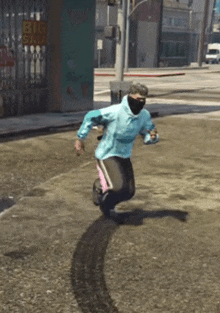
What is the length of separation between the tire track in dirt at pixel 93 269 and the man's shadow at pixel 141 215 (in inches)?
5.5

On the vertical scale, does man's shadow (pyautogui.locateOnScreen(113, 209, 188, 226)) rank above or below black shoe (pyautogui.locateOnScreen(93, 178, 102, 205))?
below

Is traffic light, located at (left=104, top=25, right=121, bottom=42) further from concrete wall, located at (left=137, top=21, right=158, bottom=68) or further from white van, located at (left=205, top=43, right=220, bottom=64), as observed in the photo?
white van, located at (left=205, top=43, right=220, bottom=64)

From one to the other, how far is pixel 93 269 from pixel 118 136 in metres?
1.65

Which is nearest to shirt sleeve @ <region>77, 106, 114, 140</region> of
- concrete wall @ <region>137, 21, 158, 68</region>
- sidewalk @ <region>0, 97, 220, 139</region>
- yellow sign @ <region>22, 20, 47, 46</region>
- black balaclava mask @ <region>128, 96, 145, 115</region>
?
black balaclava mask @ <region>128, 96, 145, 115</region>

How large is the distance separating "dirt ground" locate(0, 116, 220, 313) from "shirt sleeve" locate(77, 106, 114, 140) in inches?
44.4

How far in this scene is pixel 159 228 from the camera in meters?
6.13

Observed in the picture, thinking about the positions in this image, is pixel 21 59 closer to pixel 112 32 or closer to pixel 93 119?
pixel 112 32

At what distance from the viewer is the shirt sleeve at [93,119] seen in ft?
18.9

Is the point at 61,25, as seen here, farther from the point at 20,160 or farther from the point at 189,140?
the point at 20,160

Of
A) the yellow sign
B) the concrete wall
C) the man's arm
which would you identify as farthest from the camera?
the concrete wall

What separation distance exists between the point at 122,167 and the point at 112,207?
0.55 meters

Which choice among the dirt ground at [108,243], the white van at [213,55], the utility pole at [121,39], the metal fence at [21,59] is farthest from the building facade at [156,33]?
the dirt ground at [108,243]

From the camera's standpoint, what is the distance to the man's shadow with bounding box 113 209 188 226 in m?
6.29

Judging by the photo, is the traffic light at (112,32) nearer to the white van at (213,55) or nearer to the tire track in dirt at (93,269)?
the tire track in dirt at (93,269)
